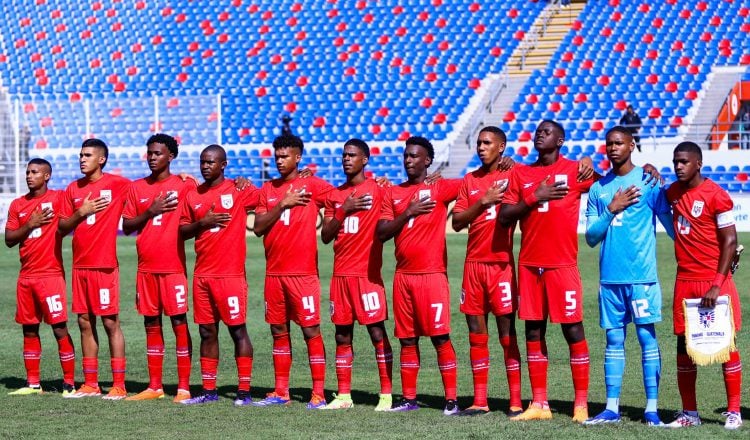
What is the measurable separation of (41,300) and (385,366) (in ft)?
9.93

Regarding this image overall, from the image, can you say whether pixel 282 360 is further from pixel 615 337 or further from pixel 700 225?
pixel 700 225

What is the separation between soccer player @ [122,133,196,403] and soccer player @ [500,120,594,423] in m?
2.71

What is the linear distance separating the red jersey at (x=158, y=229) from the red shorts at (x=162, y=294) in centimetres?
6

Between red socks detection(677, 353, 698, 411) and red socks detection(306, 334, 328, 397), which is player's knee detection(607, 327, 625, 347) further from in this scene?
red socks detection(306, 334, 328, 397)

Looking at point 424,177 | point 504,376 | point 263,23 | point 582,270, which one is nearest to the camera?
point 424,177

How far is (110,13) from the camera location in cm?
3916

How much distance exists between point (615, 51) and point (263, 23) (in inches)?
430

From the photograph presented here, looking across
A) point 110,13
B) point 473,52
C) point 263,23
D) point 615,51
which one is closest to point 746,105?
point 615,51

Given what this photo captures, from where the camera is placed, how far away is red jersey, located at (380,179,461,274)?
356 inches

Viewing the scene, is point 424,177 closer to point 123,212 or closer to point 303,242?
point 303,242

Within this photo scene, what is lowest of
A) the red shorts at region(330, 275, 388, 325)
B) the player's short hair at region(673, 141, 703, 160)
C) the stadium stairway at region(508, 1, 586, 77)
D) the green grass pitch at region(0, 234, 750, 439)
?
the green grass pitch at region(0, 234, 750, 439)

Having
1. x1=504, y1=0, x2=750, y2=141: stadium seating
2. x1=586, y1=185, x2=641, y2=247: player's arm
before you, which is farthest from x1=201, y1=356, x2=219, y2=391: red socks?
x1=504, y1=0, x2=750, y2=141: stadium seating

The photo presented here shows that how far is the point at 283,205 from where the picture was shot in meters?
9.28

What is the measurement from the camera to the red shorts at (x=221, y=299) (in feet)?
31.3
